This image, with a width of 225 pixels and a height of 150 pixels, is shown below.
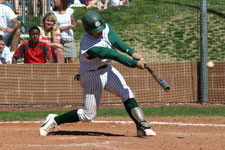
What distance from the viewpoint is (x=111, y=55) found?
526 cm

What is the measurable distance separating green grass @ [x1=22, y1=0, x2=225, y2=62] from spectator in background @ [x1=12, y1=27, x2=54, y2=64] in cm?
272

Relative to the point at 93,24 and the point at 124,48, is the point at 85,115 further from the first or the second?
the point at 93,24

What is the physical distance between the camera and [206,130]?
6.71 meters

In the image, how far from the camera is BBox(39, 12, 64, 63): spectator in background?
10.0 meters

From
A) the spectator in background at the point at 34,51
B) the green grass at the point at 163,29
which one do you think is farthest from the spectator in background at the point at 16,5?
the spectator in background at the point at 34,51

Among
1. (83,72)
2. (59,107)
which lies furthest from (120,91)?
(59,107)

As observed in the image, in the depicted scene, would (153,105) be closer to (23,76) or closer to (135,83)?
(135,83)

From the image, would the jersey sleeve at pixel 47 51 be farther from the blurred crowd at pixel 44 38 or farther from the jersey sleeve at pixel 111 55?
the jersey sleeve at pixel 111 55

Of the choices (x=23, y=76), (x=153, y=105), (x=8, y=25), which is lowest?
(x=153, y=105)

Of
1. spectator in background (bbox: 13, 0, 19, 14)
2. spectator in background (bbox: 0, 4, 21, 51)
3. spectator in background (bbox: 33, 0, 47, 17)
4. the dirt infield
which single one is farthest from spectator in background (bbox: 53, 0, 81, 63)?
the dirt infield

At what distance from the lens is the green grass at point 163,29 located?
13.8 m

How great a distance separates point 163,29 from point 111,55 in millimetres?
10396

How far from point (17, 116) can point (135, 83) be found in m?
3.32

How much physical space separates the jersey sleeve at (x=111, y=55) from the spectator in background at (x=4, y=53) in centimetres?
516
